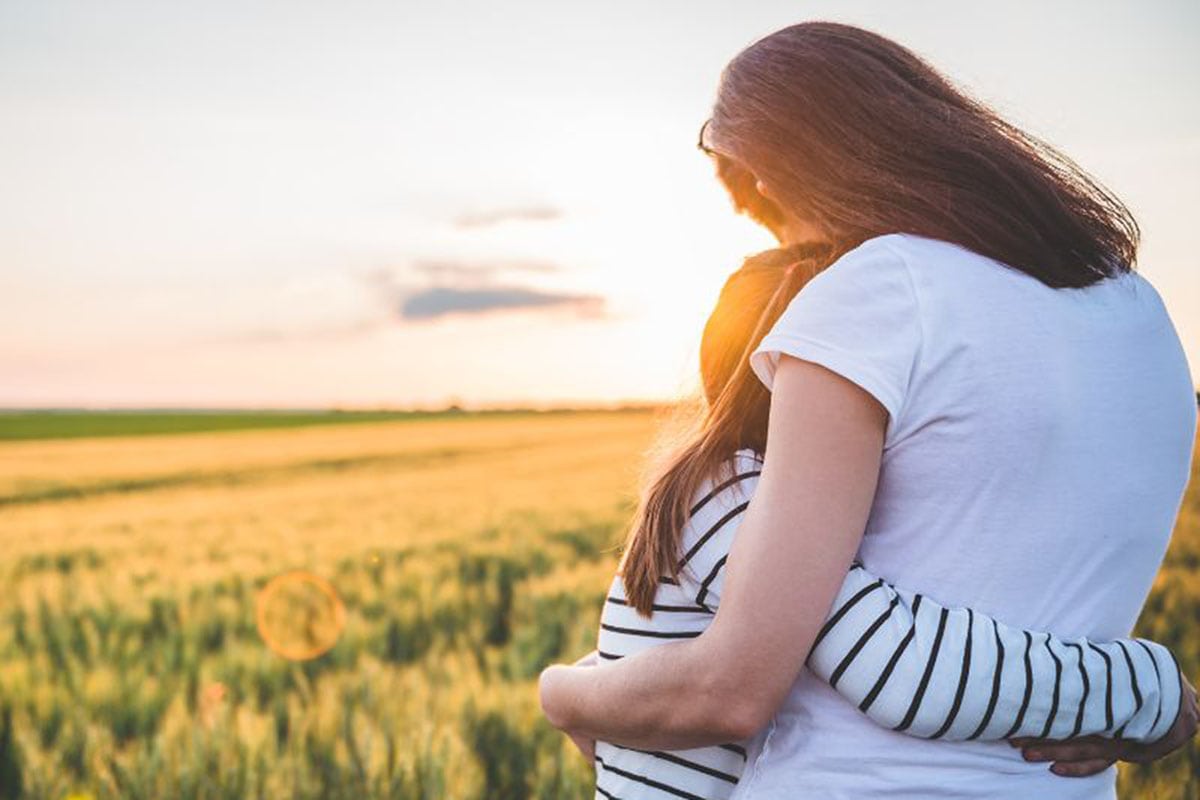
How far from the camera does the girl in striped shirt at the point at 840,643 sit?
103 cm

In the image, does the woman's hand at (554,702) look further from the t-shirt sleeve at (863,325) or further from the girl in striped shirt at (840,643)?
the t-shirt sleeve at (863,325)

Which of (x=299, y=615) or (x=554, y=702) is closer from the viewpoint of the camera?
(x=554, y=702)

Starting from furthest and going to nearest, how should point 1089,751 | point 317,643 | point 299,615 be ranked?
point 299,615 → point 317,643 → point 1089,751

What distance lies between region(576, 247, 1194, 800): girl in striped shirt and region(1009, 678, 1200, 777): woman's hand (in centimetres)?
2

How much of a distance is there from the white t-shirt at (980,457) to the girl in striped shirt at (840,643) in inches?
1.6

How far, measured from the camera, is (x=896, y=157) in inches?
45.4

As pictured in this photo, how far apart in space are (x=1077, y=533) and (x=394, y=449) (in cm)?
3098

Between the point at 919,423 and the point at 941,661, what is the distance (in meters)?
0.24

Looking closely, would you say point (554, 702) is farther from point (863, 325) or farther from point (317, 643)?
point (317, 643)

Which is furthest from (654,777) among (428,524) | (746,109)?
(428,524)

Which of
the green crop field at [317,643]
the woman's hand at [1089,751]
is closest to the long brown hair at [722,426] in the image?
the green crop field at [317,643]

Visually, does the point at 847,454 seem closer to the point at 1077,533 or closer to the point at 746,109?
the point at 1077,533

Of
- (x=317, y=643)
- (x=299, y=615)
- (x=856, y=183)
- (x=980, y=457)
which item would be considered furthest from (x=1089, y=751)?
(x=299, y=615)

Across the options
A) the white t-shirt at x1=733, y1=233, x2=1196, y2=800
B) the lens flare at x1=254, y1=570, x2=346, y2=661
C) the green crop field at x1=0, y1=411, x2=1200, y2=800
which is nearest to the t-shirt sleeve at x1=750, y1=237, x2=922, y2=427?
the white t-shirt at x1=733, y1=233, x2=1196, y2=800
